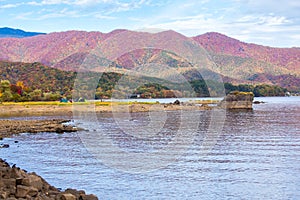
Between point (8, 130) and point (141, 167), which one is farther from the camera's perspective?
point (8, 130)

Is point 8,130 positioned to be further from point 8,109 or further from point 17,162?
point 8,109

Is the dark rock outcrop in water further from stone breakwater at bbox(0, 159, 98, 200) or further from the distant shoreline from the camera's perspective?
stone breakwater at bbox(0, 159, 98, 200)

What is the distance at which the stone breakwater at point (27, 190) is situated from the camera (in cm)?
2131

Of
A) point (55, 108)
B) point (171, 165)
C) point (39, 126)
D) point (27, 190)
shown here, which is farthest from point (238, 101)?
point (27, 190)

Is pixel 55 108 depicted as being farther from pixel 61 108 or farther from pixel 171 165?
pixel 171 165

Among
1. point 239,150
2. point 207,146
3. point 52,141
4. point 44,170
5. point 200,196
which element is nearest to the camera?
point 200,196

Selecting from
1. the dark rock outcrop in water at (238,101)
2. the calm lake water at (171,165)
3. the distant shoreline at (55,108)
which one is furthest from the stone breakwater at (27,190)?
the dark rock outcrop in water at (238,101)

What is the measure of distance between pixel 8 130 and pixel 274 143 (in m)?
38.4

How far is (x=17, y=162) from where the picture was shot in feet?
122

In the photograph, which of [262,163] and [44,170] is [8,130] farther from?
[262,163]

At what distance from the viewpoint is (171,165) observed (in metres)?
36.1

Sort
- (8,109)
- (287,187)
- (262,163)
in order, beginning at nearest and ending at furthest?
(287,187)
(262,163)
(8,109)

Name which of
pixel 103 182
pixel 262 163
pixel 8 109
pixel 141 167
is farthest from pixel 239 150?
pixel 8 109

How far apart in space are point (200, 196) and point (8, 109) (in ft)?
327
